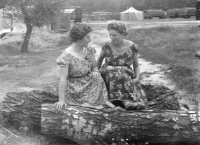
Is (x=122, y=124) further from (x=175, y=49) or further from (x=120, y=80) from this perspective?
(x=175, y=49)

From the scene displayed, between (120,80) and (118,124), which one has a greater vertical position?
(120,80)

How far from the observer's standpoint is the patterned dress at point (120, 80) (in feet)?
14.3

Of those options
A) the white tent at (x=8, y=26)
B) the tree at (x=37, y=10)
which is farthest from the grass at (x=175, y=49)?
the white tent at (x=8, y=26)

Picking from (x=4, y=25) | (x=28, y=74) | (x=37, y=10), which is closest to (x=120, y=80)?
(x=28, y=74)

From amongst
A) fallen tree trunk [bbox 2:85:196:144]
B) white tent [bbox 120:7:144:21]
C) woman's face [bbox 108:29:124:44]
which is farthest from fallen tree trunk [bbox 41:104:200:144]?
white tent [bbox 120:7:144:21]

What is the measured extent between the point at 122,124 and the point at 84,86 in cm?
70

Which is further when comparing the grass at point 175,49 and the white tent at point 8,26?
the white tent at point 8,26

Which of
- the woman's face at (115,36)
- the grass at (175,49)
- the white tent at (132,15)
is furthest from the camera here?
the white tent at (132,15)

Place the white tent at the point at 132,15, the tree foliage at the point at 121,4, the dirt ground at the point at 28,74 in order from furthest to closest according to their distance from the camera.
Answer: the tree foliage at the point at 121,4
the white tent at the point at 132,15
the dirt ground at the point at 28,74

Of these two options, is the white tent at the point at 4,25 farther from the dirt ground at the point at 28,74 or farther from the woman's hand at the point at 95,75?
the woman's hand at the point at 95,75

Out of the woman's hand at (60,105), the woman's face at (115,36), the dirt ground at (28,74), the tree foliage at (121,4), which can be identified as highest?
the tree foliage at (121,4)

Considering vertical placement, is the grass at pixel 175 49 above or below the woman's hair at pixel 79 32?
below

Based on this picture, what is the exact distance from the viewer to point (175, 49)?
13.5m

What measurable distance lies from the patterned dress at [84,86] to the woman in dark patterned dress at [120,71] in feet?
0.56
